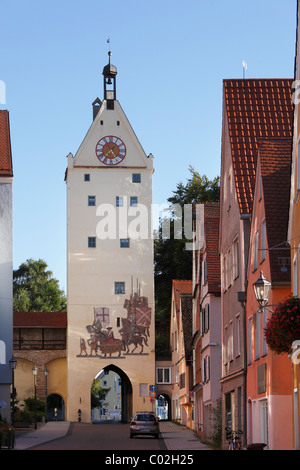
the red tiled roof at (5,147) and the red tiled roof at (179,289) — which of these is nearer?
the red tiled roof at (5,147)

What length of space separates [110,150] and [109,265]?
9.05 metres

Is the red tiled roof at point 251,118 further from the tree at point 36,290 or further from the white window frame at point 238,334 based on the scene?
the tree at point 36,290

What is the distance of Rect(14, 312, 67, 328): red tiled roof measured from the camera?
7488cm

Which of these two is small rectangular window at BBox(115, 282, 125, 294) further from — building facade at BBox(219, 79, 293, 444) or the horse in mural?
building facade at BBox(219, 79, 293, 444)

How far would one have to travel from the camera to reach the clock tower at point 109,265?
72.4 metres

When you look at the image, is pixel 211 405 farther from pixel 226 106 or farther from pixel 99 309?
pixel 99 309

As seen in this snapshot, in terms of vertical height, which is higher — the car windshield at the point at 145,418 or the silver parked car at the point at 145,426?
the car windshield at the point at 145,418

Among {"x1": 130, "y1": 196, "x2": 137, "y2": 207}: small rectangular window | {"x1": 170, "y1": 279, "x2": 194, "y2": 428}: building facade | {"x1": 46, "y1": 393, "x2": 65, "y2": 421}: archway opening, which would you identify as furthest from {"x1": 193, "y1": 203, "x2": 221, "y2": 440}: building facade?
{"x1": 46, "y1": 393, "x2": 65, "y2": 421}: archway opening

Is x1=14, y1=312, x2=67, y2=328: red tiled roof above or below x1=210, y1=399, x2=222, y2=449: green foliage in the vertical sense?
above

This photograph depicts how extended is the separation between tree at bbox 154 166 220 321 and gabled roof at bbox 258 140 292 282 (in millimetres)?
41937

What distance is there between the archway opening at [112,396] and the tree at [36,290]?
9710 mm

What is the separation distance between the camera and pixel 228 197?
3447cm

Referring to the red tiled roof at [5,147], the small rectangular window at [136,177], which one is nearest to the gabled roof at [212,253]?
the red tiled roof at [5,147]
